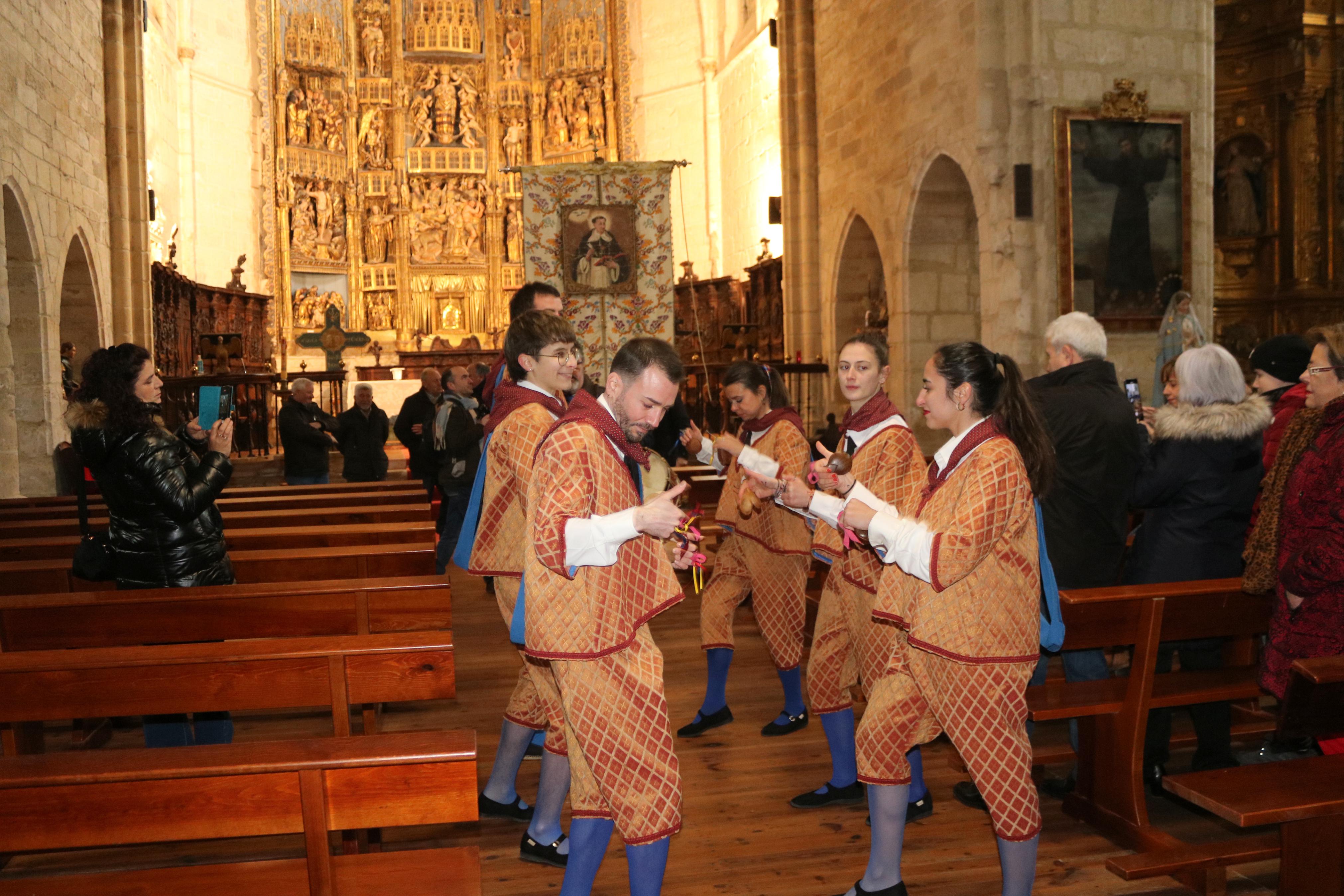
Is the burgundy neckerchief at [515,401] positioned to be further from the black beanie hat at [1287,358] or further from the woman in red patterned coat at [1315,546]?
the black beanie hat at [1287,358]

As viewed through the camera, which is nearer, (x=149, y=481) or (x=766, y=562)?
(x=149, y=481)

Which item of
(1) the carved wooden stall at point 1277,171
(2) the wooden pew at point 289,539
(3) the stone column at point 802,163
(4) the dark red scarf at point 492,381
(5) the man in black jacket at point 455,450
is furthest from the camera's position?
(1) the carved wooden stall at point 1277,171

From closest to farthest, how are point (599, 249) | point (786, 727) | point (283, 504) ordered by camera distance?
point (786, 727), point (283, 504), point (599, 249)

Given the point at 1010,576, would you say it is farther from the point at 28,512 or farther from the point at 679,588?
the point at 28,512

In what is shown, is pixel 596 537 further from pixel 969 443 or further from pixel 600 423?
pixel 969 443

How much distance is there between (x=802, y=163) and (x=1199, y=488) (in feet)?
34.4

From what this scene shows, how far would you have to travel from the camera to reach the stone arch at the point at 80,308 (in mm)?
10727

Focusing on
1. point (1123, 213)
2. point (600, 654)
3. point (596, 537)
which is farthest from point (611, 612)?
point (1123, 213)

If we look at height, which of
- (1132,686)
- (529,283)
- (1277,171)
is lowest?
(1132,686)

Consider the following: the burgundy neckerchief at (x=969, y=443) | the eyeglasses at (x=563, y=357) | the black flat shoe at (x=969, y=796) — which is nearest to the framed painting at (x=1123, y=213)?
the black flat shoe at (x=969, y=796)

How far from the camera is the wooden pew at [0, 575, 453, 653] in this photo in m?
3.34

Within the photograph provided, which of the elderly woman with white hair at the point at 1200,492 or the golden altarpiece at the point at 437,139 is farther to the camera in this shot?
the golden altarpiece at the point at 437,139

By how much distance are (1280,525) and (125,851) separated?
3.58 meters

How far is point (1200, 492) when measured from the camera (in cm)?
358
